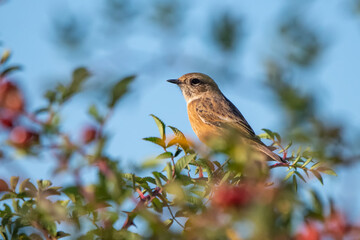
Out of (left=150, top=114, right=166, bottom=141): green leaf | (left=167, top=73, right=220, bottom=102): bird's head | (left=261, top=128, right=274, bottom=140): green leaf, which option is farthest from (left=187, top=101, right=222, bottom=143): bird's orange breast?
(left=150, top=114, right=166, bottom=141): green leaf

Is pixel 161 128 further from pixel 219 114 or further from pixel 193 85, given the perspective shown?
pixel 193 85

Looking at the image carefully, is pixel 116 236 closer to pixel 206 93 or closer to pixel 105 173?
pixel 105 173

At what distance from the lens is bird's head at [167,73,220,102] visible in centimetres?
920

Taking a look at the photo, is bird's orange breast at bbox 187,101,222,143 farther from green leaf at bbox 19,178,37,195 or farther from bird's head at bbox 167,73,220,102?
green leaf at bbox 19,178,37,195

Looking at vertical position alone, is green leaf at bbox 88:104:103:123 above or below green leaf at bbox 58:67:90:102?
below

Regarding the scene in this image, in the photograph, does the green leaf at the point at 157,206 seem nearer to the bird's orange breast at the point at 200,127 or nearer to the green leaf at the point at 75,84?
the green leaf at the point at 75,84

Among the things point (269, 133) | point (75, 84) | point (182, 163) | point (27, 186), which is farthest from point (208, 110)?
point (75, 84)

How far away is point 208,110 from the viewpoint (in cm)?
830

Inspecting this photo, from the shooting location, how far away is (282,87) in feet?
9.71

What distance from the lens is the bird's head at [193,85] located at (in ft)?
30.2

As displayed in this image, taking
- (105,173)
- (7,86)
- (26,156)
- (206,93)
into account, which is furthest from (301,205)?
(206,93)

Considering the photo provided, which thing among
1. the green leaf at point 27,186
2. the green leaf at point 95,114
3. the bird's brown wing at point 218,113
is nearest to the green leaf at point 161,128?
the green leaf at point 27,186

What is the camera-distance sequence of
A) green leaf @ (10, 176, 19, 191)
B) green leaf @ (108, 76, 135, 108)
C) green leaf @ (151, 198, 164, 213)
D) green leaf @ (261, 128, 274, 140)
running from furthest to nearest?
green leaf @ (261, 128, 274, 140)
green leaf @ (10, 176, 19, 191)
green leaf @ (151, 198, 164, 213)
green leaf @ (108, 76, 135, 108)

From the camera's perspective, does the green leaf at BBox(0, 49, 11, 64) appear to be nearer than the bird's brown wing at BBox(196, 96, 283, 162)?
Yes
